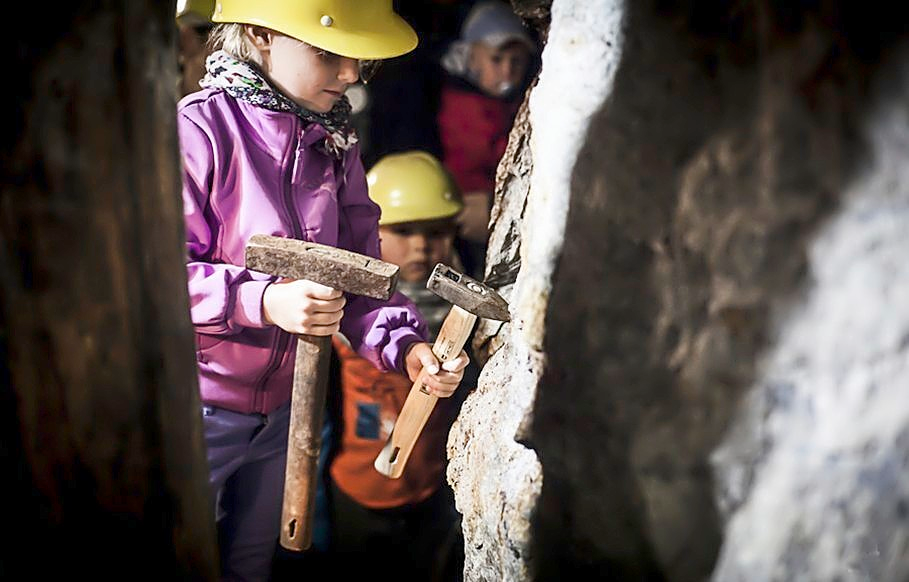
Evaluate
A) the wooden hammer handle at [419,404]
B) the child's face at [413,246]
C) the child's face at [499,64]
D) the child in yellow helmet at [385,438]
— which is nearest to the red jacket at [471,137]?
the child's face at [499,64]

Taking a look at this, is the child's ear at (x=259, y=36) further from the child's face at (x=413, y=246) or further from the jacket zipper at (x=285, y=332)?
the child's face at (x=413, y=246)

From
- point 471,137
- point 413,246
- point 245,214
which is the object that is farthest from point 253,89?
point 471,137

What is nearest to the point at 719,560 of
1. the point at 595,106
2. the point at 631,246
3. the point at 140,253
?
the point at 631,246

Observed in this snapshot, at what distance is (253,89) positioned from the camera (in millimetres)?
1688

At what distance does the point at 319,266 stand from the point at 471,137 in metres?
1.45

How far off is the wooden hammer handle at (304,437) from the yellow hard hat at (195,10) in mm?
893

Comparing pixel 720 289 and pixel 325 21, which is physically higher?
pixel 325 21

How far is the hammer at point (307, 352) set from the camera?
1.61m

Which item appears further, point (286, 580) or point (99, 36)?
point (286, 580)

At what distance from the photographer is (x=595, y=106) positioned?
1.22 metres

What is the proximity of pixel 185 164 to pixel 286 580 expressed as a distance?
4.23 ft

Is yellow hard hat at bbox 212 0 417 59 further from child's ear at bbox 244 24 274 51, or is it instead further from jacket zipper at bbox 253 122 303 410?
jacket zipper at bbox 253 122 303 410

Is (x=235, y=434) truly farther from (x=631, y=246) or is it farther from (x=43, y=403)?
(x=631, y=246)

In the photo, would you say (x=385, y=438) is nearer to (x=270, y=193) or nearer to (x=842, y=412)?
(x=270, y=193)
